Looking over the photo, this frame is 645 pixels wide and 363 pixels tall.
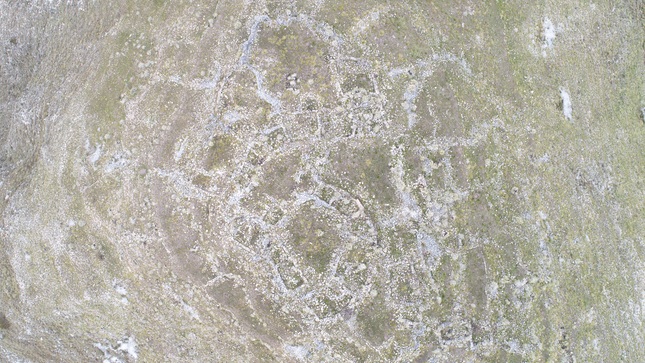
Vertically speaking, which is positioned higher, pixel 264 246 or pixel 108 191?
pixel 108 191

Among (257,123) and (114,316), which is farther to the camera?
(114,316)

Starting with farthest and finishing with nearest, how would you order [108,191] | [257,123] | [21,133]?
[21,133], [108,191], [257,123]

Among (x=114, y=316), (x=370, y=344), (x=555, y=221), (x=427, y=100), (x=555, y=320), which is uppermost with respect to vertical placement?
(x=427, y=100)

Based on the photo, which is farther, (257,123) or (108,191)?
(108,191)

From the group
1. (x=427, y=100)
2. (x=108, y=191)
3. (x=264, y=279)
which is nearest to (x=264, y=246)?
(x=264, y=279)

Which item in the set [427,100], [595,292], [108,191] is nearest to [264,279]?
[108,191]

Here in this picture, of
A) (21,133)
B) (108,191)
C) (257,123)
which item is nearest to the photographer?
(257,123)

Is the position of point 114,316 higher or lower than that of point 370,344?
higher

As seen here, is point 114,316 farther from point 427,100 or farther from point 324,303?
point 427,100

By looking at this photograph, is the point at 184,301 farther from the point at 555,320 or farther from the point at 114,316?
the point at 555,320
